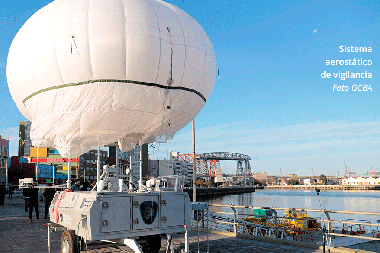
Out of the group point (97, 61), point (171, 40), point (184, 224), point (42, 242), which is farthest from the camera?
point (42, 242)

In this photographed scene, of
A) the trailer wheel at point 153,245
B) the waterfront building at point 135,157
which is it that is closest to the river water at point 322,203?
the waterfront building at point 135,157

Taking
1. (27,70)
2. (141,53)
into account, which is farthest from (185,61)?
(27,70)

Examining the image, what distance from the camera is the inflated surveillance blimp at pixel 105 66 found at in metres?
7.29

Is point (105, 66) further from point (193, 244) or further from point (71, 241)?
point (193, 244)

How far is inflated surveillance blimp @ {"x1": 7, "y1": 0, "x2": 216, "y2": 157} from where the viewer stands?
7289 millimetres

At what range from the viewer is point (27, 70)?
7.98 m

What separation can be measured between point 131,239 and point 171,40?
182 inches

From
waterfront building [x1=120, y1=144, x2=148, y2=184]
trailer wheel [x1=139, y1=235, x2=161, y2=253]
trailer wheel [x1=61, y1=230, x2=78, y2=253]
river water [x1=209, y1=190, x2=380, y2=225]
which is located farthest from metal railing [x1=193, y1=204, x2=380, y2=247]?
river water [x1=209, y1=190, x2=380, y2=225]

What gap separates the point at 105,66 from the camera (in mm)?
7285

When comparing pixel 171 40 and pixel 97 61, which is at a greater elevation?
pixel 171 40

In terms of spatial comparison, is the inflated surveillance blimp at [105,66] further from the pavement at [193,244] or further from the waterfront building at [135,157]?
the pavement at [193,244]

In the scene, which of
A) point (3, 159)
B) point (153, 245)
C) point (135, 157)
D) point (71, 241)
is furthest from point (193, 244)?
point (135, 157)

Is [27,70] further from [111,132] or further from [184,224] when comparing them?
[184,224]

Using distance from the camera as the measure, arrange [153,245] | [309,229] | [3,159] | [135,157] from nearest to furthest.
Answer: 1. [153,245]
2. [309,229]
3. [3,159]
4. [135,157]
